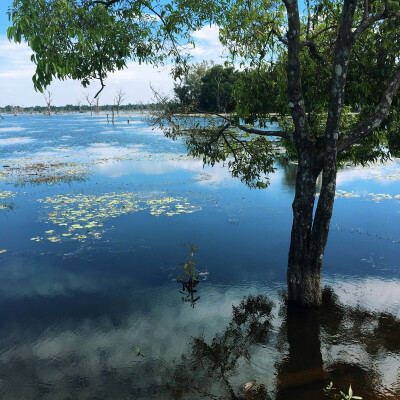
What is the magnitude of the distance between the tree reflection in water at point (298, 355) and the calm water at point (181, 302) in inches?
1.2

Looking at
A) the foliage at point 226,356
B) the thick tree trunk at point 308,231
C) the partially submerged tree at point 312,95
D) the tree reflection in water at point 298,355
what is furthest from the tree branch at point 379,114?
the foliage at point 226,356

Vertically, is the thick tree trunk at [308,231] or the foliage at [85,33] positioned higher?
the foliage at [85,33]

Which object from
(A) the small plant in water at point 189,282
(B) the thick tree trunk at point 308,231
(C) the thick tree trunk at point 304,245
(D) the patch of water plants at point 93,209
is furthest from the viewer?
(D) the patch of water plants at point 93,209

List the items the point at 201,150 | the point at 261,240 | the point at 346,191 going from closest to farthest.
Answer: the point at 201,150 → the point at 261,240 → the point at 346,191

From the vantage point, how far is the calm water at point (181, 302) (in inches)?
265

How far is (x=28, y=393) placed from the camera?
21.0 feet

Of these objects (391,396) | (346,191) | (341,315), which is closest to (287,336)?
(341,315)

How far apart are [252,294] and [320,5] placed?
7614mm

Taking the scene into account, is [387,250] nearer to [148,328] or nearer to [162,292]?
[162,292]

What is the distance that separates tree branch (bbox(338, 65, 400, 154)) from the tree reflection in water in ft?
14.2

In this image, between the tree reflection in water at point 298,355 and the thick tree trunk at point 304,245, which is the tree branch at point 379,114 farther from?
the tree reflection in water at point 298,355

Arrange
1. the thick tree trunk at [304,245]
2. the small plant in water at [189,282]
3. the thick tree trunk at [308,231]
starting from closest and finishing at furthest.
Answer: the thick tree trunk at [308,231] < the thick tree trunk at [304,245] < the small plant in water at [189,282]

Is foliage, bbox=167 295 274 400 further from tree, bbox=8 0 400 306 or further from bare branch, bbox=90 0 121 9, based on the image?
bare branch, bbox=90 0 121 9

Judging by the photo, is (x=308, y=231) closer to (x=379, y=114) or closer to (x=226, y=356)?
(x=379, y=114)
